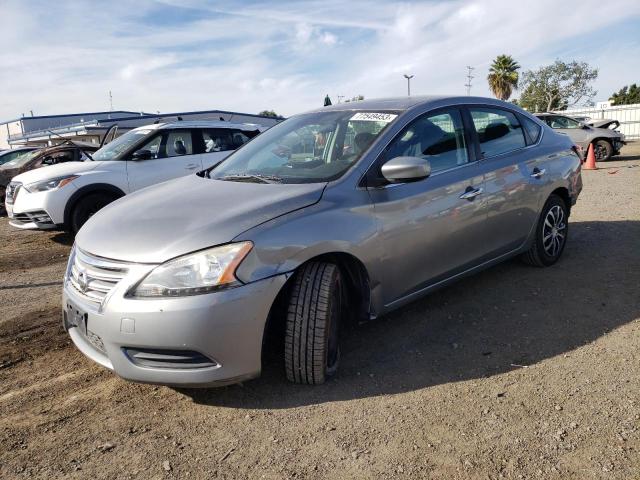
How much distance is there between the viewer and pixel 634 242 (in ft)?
19.0

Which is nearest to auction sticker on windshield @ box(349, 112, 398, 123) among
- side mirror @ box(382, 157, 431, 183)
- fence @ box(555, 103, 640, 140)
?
side mirror @ box(382, 157, 431, 183)

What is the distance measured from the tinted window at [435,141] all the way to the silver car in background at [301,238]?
0.01 metres

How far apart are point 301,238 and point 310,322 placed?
0.47m

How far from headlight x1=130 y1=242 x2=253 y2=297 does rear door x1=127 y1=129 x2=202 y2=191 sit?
553 centimetres

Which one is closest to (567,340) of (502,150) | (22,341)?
(502,150)

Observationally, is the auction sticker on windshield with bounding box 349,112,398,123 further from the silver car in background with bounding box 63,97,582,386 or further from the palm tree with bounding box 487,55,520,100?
the palm tree with bounding box 487,55,520,100

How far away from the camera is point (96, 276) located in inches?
108

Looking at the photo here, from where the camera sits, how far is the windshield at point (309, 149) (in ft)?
11.0

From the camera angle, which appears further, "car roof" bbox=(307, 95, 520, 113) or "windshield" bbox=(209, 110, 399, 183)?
"car roof" bbox=(307, 95, 520, 113)

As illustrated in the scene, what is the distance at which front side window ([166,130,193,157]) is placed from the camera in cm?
808

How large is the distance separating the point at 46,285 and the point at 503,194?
15.3ft

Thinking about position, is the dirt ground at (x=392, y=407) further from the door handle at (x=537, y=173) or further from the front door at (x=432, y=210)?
the door handle at (x=537, y=173)

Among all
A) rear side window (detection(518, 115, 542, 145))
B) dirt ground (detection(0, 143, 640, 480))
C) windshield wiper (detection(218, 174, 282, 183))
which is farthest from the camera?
rear side window (detection(518, 115, 542, 145))

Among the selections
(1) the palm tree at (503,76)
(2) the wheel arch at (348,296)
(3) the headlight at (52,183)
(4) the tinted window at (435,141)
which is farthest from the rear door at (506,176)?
(1) the palm tree at (503,76)
